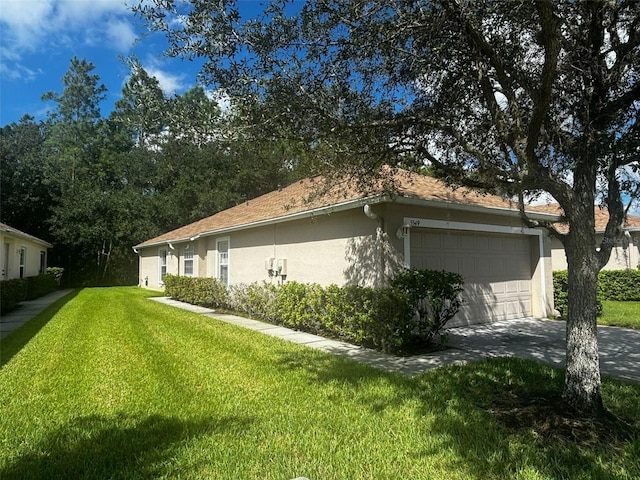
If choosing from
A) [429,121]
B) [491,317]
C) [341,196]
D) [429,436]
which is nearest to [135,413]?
[429,436]

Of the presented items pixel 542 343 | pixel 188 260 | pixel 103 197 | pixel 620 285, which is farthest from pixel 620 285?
pixel 103 197

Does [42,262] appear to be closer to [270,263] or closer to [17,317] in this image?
[17,317]

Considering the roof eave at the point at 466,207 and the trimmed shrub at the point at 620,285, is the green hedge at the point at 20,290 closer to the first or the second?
the roof eave at the point at 466,207

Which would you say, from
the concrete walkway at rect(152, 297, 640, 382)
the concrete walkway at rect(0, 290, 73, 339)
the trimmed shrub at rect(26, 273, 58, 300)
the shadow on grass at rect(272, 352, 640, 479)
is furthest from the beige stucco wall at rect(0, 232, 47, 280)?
the shadow on grass at rect(272, 352, 640, 479)

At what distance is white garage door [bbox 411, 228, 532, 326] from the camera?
357 inches

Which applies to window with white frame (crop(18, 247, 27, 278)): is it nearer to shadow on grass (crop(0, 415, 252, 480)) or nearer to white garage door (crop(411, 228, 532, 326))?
shadow on grass (crop(0, 415, 252, 480))

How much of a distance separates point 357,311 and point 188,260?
44.9 ft

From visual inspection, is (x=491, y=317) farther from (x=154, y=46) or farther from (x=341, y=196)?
(x=154, y=46)

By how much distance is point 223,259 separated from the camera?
621 inches

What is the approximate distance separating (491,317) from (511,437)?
7026mm

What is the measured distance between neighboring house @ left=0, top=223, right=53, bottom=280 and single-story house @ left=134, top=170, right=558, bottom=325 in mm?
9424

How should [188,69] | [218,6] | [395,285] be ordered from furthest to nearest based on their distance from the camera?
[395,285]
[188,69]
[218,6]

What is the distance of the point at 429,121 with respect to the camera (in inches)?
184

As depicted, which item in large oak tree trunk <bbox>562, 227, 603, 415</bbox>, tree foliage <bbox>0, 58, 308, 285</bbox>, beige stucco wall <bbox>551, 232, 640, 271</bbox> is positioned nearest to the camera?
large oak tree trunk <bbox>562, 227, 603, 415</bbox>
